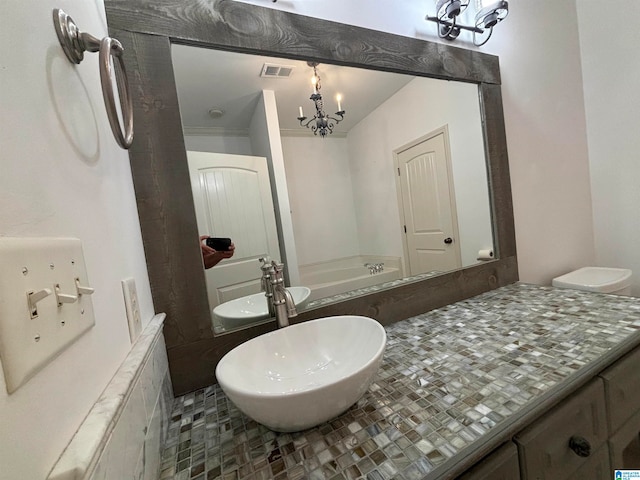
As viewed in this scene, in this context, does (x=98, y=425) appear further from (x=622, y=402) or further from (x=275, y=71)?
(x=622, y=402)

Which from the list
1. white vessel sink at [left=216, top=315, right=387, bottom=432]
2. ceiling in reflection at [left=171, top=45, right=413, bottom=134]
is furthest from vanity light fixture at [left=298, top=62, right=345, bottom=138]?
white vessel sink at [left=216, top=315, right=387, bottom=432]

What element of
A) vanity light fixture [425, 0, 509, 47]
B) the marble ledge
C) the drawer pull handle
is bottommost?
the drawer pull handle

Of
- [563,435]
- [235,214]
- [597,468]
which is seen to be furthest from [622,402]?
[235,214]

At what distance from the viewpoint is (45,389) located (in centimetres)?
25

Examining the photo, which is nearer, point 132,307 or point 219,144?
→ point 132,307

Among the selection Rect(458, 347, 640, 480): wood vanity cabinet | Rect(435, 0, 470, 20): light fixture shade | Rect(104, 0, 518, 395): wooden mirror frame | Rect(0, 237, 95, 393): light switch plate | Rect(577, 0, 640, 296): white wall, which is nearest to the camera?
Rect(0, 237, 95, 393): light switch plate

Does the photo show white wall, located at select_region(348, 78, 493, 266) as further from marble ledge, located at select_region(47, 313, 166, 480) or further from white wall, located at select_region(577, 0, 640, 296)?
white wall, located at select_region(577, 0, 640, 296)

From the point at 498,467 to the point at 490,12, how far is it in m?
1.73

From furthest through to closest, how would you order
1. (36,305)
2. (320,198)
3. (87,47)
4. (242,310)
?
(320,198) → (242,310) → (87,47) → (36,305)

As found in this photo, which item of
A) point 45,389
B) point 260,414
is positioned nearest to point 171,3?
point 45,389

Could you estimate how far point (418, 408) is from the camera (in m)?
0.57

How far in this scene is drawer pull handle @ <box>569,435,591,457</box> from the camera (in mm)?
602

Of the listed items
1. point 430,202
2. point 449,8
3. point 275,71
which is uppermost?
point 449,8

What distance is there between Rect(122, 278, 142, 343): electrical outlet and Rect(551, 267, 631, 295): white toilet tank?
187 centimetres
